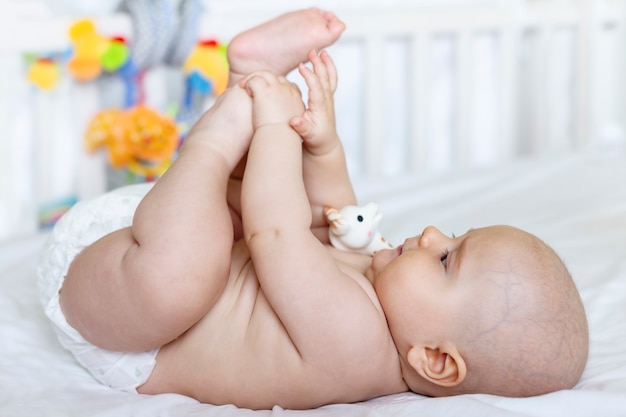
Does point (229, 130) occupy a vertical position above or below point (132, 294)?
above

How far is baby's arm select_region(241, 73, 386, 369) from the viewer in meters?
0.71

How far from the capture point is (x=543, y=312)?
27.6 inches

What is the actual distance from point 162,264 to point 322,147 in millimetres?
251

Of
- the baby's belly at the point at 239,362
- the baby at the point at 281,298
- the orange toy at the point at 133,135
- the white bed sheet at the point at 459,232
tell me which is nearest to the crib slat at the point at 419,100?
the white bed sheet at the point at 459,232

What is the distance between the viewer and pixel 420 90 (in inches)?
70.4

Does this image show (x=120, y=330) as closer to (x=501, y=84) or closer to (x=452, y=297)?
(x=452, y=297)

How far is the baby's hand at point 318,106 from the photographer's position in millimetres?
801

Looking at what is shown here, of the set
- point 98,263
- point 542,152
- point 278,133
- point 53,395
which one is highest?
point 278,133

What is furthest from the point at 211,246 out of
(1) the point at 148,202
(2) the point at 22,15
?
(2) the point at 22,15

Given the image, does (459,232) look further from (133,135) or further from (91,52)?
(91,52)

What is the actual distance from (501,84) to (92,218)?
1.27m

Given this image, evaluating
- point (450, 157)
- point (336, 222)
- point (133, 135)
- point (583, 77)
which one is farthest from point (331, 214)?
point (583, 77)

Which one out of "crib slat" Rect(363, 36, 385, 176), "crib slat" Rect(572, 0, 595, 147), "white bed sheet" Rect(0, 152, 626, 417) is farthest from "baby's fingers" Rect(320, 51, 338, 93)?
"crib slat" Rect(572, 0, 595, 147)

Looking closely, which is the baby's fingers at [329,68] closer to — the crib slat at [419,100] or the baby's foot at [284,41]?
the baby's foot at [284,41]
